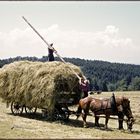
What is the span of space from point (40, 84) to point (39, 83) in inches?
6.9

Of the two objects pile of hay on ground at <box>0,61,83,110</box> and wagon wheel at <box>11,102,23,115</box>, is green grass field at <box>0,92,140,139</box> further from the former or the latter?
wagon wheel at <box>11,102,23,115</box>

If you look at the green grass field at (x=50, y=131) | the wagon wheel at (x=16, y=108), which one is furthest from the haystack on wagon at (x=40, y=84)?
the green grass field at (x=50, y=131)

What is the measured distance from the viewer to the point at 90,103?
18609 mm

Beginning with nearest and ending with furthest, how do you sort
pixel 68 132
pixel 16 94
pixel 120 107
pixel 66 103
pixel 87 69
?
pixel 68 132, pixel 120 107, pixel 66 103, pixel 16 94, pixel 87 69

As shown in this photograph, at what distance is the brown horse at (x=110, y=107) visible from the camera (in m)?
17.8

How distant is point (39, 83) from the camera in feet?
62.1

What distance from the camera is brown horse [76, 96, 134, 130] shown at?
17.8m

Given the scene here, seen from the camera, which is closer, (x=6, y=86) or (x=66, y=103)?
(x=66, y=103)

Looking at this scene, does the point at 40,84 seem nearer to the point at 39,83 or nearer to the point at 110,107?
the point at 39,83

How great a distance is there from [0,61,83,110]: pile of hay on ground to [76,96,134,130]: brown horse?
122 centimetres

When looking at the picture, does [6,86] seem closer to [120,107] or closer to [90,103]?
[90,103]

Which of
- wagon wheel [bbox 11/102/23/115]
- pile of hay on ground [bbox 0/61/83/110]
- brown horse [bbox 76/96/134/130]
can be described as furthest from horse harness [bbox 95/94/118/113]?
wagon wheel [bbox 11/102/23/115]

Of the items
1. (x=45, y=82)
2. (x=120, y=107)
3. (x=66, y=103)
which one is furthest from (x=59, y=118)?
(x=120, y=107)

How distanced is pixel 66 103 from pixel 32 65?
9.73ft
